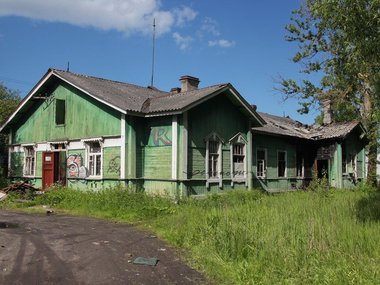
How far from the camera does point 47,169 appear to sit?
20.3 meters

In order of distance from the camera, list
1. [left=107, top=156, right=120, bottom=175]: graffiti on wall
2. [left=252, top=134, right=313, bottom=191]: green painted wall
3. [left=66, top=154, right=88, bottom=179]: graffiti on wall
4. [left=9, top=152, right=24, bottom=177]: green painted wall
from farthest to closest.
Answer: [left=9, top=152, right=24, bottom=177]: green painted wall
[left=252, top=134, right=313, bottom=191]: green painted wall
[left=66, top=154, right=88, bottom=179]: graffiti on wall
[left=107, top=156, right=120, bottom=175]: graffiti on wall

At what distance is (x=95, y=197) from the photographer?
608 inches

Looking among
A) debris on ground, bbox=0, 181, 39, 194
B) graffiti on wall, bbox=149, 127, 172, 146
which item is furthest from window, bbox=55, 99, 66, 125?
graffiti on wall, bbox=149, 127, 172, 146

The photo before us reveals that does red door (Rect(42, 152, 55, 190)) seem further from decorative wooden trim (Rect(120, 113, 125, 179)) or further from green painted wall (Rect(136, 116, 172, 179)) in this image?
green painted wall (Rect(136, 116, 172, 179))

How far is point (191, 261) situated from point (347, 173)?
20685 millimetres

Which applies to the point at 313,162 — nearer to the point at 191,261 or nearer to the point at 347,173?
the point at 347,173

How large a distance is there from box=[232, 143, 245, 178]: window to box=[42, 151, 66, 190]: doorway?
7.78 meters

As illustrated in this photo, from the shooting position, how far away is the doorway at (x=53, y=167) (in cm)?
1991

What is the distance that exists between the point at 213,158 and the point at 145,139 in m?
2.94

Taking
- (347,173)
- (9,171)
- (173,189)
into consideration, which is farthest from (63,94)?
(347,173)

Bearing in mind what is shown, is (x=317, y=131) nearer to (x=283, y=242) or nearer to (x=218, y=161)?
(x=218, y=161)

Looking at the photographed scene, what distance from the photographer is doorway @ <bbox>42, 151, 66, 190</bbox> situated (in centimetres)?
1991

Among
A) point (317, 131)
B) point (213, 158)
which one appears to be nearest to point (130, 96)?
point (213, 158)

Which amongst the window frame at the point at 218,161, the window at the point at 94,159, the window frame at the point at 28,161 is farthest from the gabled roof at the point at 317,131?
the window frame at the point at 28,161
